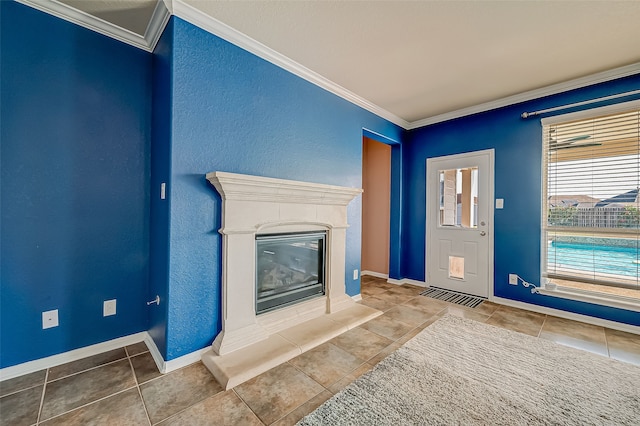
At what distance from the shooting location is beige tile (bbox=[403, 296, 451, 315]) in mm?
3045

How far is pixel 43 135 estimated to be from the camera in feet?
5.99

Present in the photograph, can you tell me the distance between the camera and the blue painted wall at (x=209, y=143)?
1.87 metres

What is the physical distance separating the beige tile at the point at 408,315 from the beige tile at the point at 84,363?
249 cm

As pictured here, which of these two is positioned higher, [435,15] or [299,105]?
[435,15]

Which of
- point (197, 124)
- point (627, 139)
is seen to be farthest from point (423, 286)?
point (197, 124)

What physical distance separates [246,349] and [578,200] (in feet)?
12.3

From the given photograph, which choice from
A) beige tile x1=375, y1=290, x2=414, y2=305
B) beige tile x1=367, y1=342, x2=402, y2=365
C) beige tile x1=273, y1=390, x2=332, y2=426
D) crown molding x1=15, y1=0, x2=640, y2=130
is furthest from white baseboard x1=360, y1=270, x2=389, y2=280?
beige tile x1=273, y1=390, x2=332, y2=426

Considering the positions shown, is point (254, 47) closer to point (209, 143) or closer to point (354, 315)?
point (209, 143)

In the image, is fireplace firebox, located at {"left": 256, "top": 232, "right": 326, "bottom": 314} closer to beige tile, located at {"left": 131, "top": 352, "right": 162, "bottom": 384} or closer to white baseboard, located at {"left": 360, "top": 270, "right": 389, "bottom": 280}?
beige tile, located at {"left": 131, "top": 352, "right": 162, "bottom": 384}

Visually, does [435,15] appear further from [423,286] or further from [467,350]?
[423,286]

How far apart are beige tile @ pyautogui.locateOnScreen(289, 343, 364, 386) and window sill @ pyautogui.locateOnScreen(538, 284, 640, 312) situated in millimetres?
2585

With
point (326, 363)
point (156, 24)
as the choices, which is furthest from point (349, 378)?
point (156, 24)

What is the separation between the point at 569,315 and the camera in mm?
2855

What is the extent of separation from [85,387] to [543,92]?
502 cm
